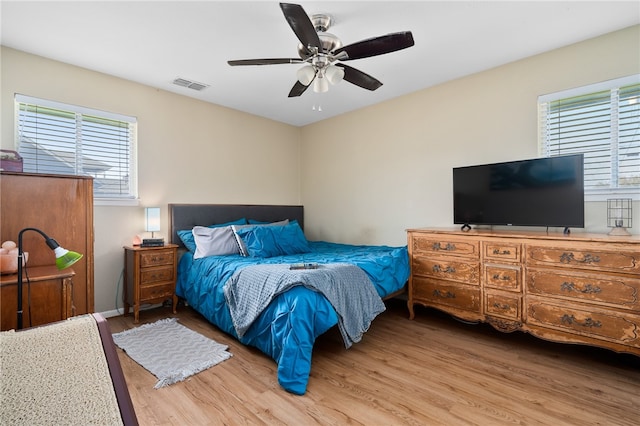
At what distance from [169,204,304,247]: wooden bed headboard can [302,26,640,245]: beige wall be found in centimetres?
53

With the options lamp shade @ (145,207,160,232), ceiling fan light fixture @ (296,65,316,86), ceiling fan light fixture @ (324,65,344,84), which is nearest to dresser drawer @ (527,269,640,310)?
ceiling fan light fixture @ (324,65,344,84)

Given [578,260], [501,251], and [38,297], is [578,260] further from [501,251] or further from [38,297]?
[38,297]

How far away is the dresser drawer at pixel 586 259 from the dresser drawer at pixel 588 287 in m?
0.06

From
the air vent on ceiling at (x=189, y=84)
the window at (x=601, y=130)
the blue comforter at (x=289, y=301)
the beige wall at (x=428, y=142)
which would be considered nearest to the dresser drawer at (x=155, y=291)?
the blue comforter at (x=289, y=301)

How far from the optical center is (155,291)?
Answer: 11.3 ft

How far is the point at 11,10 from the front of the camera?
233 cm

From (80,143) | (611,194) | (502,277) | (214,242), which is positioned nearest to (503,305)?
(502,277)

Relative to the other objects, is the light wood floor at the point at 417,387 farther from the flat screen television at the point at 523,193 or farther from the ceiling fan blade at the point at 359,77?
the ceiling fan blade at the point at 359,77

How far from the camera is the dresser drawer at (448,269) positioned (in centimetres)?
294

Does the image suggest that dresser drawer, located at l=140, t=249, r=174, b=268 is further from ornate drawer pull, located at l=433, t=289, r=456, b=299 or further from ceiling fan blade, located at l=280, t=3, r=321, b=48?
ornate drawer pull, located at l=433, t=289, r=456, b=299

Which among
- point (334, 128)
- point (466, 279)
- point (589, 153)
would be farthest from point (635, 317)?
point (334, 128)

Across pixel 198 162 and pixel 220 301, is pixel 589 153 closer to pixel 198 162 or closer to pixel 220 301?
pixel 220 301

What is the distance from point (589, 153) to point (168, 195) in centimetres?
444

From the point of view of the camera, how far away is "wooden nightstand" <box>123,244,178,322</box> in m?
3.32
